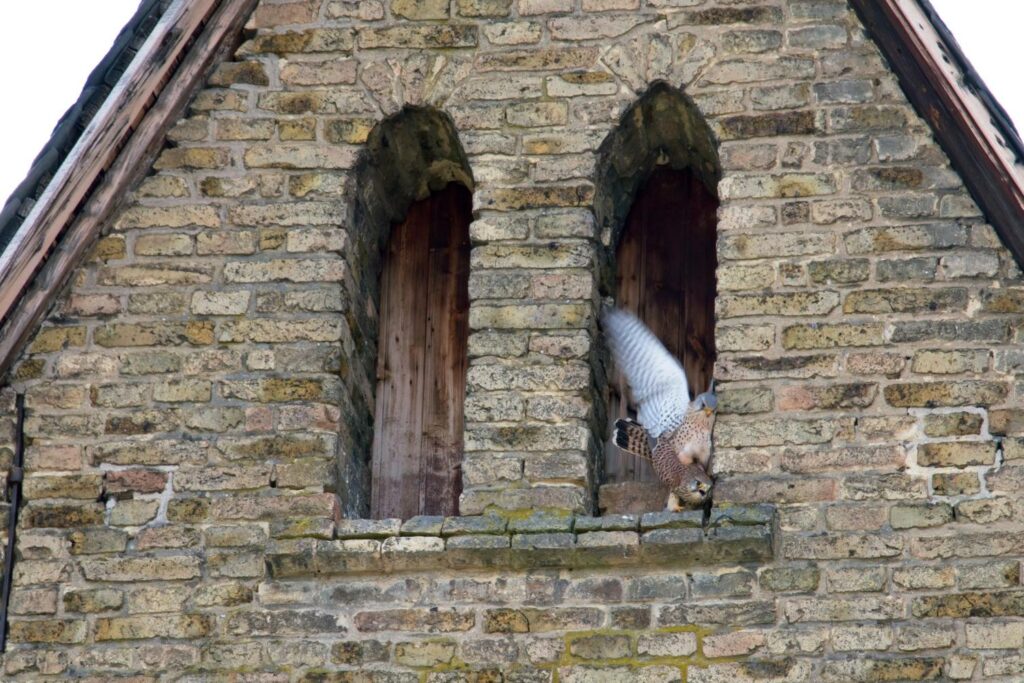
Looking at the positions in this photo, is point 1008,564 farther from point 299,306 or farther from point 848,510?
point 299,306

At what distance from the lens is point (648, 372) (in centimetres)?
1184

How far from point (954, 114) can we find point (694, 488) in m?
1.72

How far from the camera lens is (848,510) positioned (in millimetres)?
11156

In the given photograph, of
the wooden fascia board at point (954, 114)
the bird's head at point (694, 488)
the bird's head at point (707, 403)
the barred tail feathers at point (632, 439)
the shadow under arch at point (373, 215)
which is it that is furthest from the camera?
the shadow under arch at point (373, 215)

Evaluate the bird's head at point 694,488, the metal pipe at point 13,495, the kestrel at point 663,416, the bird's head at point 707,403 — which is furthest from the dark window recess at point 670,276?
the metal pipe at point 13,495

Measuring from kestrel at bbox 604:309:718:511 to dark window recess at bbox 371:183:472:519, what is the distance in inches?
28.6

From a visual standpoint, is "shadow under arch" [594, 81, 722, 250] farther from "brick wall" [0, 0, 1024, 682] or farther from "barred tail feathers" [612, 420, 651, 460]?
"barred tail feathers" [612, 420, 651, 460]

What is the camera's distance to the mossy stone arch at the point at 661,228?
12055mm

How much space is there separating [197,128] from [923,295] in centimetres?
294

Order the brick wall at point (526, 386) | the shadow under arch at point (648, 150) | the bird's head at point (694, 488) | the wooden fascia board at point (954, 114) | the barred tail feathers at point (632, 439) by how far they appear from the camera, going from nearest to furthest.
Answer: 1. the brick wall at point (526, 386)
2. the bird's head at point (694, 488)
3. the wooden fascia board at point (954, 114)
4. the barred tail feathers at point (632, 439)
5. the shadow under arch at point (648, 150)

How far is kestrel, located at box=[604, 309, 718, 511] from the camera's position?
37.6 ft

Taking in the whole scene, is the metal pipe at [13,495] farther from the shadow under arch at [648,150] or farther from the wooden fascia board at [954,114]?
the wooden fascia board at [954,114]

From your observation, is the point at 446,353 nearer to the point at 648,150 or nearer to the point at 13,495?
the point at 648,150

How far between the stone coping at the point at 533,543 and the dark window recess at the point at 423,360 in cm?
73
